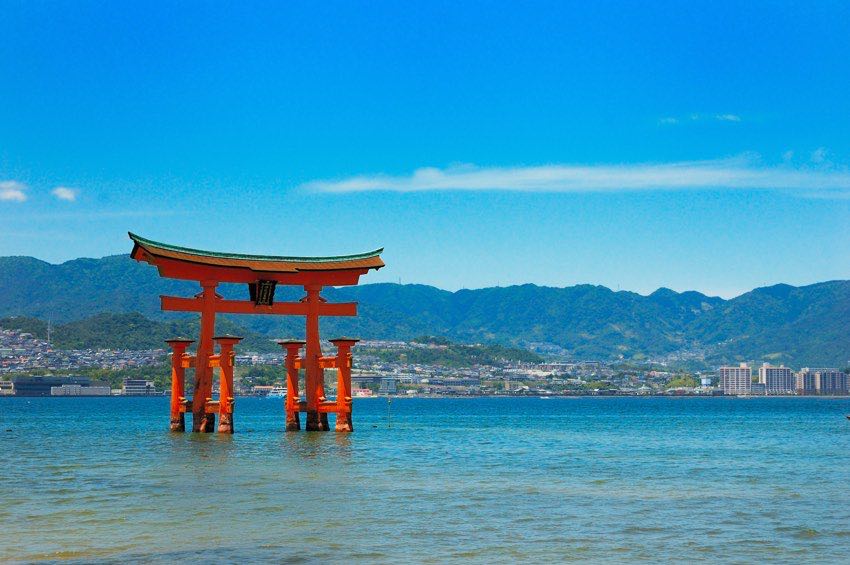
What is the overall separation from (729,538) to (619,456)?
71.8ft

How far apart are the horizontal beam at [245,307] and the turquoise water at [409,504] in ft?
18.7

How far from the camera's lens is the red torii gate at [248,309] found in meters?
41.7

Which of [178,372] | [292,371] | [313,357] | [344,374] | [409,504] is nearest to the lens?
[409,504]

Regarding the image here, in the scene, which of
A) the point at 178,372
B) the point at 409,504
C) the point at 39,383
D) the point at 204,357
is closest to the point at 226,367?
the point at 204,357

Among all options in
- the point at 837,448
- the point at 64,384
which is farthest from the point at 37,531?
the point at 64,384

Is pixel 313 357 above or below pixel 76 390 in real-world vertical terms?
above

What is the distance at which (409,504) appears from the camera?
2312 cm

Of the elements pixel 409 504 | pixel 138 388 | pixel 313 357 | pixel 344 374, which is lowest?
pixel 138 388

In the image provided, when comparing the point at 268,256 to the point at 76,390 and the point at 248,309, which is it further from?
the point at 76,390

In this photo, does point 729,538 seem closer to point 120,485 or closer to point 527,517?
point 527,517

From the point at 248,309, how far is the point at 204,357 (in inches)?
136

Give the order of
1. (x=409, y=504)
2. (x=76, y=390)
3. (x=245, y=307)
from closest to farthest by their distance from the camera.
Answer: (x=409, y=504) → (x=245, y=307) → (x=76, y=390)

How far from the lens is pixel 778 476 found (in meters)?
31.3

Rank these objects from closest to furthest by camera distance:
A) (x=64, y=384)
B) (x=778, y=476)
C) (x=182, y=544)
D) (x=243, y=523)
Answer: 1. (x=182, y=544)
2. (x=243, y=523)
3. (x=778, y=476)
4. (x=64, y=384)
